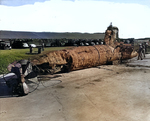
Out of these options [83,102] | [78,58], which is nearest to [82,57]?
[78,58]

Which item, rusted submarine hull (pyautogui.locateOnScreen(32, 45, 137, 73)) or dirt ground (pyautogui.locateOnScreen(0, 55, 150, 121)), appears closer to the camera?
dirt ground (pyautogui.locateOnScreen(0, 55, 150, 121))

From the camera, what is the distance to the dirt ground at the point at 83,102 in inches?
204

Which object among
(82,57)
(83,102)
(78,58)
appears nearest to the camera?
(83,102)

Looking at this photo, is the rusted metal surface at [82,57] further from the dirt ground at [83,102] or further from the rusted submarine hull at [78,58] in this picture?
the dirt ground at [83,102]

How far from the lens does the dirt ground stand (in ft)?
17.0

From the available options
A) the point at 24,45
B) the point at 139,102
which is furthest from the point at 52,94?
the point at 24,45

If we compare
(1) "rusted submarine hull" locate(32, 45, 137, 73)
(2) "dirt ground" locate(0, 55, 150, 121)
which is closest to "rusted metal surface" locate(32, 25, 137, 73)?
(1) "rusted submarine hull" locate(32, 45, 137, 73)

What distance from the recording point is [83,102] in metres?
6.25

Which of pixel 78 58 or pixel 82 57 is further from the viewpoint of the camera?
pixel 82 57

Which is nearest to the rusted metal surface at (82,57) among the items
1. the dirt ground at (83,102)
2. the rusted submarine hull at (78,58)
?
the rusted submarine hull at (78,58)

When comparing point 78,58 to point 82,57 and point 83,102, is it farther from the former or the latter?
point 83,102

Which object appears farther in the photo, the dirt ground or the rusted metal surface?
the rusted metal surface

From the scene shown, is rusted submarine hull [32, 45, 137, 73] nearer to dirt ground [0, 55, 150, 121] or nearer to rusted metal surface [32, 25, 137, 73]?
rusted metal surface [32, 25, 137, 73]

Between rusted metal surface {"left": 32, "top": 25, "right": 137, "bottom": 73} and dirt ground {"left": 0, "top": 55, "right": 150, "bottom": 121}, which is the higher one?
rusted metal surface {"left": 32, "top": 25, "right": 137, "bottom": 73}
